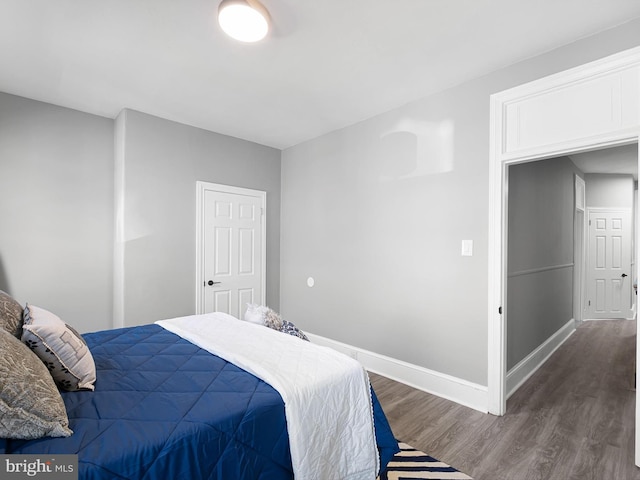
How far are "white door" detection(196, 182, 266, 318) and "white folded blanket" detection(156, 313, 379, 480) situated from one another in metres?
2.11

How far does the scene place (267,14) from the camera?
1945 millimetres

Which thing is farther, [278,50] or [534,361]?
[534,361]

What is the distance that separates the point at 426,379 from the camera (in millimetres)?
3027

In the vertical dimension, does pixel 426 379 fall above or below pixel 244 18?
below

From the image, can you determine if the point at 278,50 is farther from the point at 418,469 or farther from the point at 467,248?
the point at 418,469

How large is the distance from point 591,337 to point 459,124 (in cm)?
399

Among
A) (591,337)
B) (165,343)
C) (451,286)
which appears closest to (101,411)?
(165,343)

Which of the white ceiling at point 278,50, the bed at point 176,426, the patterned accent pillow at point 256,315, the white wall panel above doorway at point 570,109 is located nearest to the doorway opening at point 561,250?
the white wall panel above doorway at point 570,109

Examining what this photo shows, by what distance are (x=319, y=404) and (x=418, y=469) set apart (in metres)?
0.97

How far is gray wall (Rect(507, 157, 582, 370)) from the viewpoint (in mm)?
3056

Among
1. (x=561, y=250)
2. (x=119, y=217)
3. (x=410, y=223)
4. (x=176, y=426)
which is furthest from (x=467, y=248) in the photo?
(x=119, y=217)

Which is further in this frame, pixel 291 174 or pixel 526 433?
pixel 291 174

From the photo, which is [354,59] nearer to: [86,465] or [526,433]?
[86,465]

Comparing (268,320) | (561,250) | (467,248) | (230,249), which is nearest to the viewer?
(268,320)
